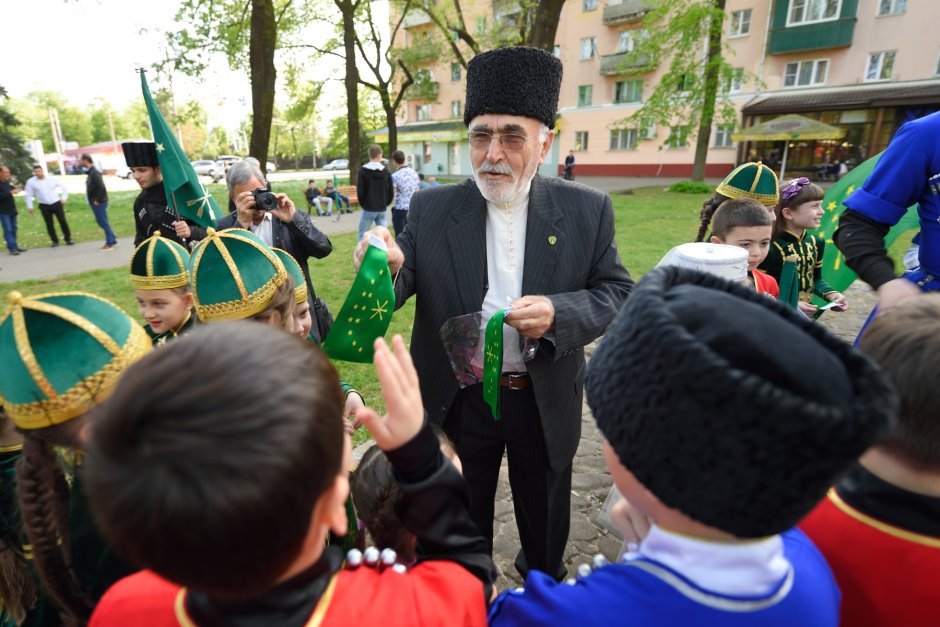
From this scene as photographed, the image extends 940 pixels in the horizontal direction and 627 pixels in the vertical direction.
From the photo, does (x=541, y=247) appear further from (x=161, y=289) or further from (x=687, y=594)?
(x=161, y=289)

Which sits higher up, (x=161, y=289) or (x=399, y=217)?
(x=161, y=289)

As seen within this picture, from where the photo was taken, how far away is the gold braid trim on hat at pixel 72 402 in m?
1.29

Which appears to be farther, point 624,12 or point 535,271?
point 624,12

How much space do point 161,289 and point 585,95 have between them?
35.8 m

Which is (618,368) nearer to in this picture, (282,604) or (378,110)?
(282,604)

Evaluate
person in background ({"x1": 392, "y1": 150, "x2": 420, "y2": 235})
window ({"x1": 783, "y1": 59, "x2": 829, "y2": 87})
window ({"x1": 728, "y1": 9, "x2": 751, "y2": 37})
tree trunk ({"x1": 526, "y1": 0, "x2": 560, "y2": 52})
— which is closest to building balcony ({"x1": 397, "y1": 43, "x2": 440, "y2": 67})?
tree trunk ({"x1": 526, "y1": 0, "x2": 560, "y2": 52})

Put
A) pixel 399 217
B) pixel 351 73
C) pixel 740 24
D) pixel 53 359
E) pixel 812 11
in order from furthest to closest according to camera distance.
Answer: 1. pixel 740 24
2. pixel 812 11
3. pixel 351 73
4. pixel 399 217
5. pixel 53 359

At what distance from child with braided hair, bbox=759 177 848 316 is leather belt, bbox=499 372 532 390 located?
237 cm

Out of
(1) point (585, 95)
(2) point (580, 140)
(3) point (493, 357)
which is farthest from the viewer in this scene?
(2) point (580, 140)

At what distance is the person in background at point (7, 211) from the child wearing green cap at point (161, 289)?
458 inches

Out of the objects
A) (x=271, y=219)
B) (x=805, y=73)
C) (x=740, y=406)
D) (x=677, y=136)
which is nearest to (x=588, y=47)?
(x=805, y=73)

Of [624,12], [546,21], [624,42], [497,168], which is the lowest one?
[497,168]

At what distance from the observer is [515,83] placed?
205cm

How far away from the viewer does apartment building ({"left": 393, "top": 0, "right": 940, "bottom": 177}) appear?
24.0 m
